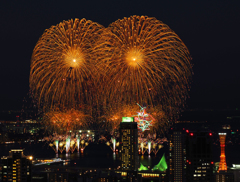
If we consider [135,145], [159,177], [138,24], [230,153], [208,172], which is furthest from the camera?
[230,153]

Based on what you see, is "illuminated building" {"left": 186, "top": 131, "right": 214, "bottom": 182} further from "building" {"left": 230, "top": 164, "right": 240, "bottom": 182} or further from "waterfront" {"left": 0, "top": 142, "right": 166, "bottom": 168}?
"waterfront" {"left": 0, "top": 142, "right": 166, "bottom": 168}

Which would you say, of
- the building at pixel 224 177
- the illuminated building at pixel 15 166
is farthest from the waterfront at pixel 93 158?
the illuminated building at pixel 15 166

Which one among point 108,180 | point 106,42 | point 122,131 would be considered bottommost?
point 108,180

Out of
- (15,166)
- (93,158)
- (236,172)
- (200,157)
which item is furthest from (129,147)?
(15,166)

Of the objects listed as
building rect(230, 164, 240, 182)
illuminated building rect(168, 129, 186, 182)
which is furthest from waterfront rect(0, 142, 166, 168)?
illuminated building rect(168, 129, 186, 182)

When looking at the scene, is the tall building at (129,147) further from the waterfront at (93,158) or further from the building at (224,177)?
the building at (224,177)

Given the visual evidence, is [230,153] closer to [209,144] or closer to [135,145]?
[135,145]

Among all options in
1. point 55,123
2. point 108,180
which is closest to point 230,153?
point 55,123
